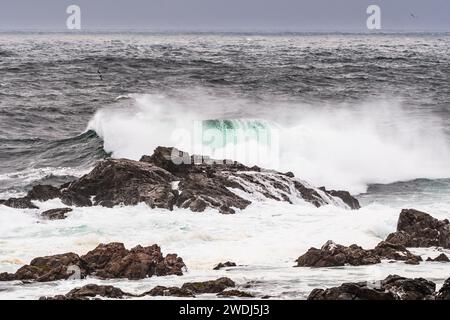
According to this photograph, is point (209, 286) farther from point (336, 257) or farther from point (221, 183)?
point (221, 183)

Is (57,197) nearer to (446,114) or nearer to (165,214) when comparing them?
(165,214)

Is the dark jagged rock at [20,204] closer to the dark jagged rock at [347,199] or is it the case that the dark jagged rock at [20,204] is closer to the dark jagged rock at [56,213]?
the dark jagged rock at [56,213]

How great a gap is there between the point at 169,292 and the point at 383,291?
3872 mm

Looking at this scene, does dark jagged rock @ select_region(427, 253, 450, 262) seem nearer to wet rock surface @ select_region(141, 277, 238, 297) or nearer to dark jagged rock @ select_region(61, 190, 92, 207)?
wet rock surface @ select_region(141, 277, 238, 297)

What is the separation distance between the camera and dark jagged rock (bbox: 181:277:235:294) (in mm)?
14359

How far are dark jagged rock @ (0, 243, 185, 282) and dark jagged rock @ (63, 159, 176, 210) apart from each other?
613cm

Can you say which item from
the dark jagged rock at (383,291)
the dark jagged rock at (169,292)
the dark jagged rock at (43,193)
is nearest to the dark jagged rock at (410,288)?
the dark jagged rock at (383,291)

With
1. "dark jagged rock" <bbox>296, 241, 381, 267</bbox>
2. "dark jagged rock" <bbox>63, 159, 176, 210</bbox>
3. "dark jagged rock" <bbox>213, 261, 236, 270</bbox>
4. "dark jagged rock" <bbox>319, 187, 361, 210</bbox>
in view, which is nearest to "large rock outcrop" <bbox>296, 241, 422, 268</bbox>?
"dark jagged rock" <bbox>296, 241, 381, 267</bbox>

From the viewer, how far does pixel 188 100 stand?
4825cm

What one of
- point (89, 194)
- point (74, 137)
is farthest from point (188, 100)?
point (89, 194)

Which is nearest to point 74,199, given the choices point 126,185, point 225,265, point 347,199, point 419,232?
point 126,185

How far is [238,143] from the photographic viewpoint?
1423 inches

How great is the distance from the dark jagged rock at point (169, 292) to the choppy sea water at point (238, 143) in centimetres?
74

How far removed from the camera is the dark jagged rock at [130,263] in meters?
16.0
